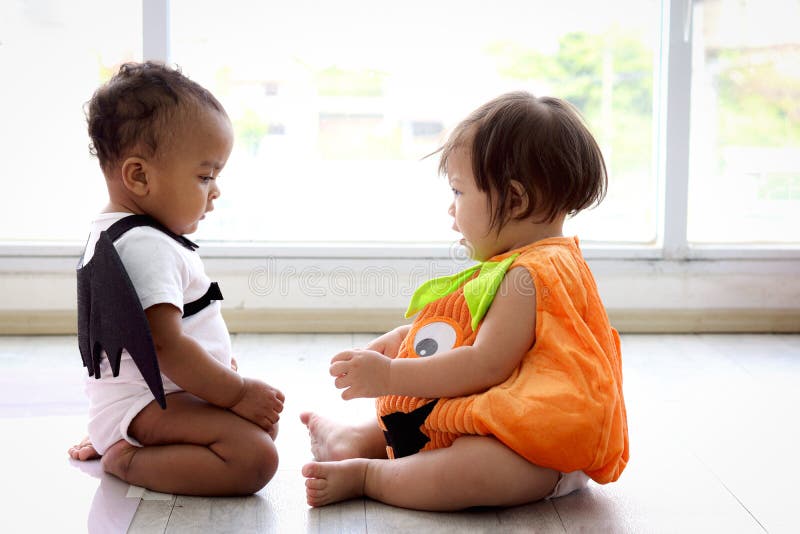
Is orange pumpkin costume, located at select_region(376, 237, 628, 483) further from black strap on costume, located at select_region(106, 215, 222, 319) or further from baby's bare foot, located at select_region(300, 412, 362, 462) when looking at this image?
black strap on costume, located at select_region(106, 215, 222, 319)

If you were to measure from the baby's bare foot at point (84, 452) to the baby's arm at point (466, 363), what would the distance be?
401 millimetres

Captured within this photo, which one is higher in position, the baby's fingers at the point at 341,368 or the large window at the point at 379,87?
the large window at the point at 379,87

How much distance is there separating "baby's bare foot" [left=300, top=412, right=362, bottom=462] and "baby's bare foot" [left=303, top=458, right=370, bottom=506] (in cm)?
12

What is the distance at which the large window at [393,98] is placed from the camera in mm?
2090

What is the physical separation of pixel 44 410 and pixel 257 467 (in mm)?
532

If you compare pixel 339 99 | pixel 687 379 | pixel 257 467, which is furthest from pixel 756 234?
pixel 257 467

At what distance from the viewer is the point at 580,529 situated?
1.07 m

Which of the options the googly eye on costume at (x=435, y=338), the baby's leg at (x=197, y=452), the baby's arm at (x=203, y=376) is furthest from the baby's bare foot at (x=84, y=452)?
the googly eye on costume at (x=435, y=338)

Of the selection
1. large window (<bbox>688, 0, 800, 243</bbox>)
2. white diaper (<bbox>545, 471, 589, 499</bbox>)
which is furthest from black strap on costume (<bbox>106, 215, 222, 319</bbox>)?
large window (<bbox>688, 0, 800, 243</bbox>)

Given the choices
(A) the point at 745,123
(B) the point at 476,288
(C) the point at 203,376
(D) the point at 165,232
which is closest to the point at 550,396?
(B) the point at 476,288

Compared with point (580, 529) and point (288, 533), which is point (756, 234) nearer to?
point (580, 529)

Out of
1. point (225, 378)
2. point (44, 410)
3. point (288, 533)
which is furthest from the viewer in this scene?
point (44, 410)

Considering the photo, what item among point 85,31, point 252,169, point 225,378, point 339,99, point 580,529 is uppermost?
point 85,31

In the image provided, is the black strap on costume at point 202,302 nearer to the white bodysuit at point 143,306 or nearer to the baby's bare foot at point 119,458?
the white bodysuit at point 143,306
